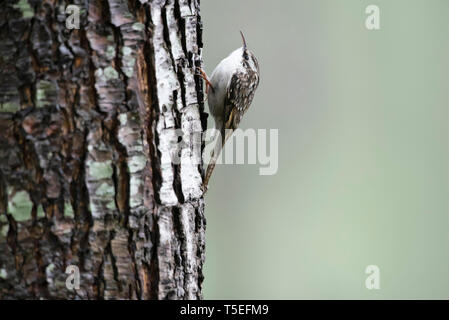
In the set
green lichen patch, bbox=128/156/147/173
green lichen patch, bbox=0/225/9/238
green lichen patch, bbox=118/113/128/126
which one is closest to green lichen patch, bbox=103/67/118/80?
green lichen patch, bbox=118/113/128/126

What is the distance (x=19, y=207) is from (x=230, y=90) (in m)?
1.83

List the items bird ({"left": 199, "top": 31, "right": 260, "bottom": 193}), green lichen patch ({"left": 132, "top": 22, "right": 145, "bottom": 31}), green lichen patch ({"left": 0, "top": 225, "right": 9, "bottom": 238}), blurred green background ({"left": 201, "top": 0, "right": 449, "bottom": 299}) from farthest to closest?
1. blurred green background ({"left": 201, "top": 0, "right": 449, "bottom": 299})
2. bird ({"left": 199, "top": 31, "right": 260, "bottom": 193})
3. green lichen patch ({"left": 132, "top": 22, "right": 145, "bottom": 31})
4. green lichen patch ({"left": 0, "top": 225, "right": 9, "bottom": 238})

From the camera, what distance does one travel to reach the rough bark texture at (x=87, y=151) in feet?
4.80

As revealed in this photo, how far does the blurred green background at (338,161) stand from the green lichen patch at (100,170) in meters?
3.30

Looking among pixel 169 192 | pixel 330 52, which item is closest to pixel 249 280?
pixel 330 52

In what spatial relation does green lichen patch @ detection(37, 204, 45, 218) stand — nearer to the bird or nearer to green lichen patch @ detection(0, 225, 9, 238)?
green lichen patch @ detection(0, 225, 9, 238)

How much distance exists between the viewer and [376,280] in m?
4.72

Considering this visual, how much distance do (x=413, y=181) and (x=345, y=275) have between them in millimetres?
1282

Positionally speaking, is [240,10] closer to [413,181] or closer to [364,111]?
[364,111]

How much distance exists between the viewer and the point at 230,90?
3.09m

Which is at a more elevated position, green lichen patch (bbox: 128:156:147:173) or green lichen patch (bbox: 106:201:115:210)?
green lichen patch (bbox: 128:156:147:173)

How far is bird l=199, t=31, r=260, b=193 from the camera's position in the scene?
3037 millimetres

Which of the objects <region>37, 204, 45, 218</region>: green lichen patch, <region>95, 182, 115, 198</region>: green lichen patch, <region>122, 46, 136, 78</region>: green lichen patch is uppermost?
<region>122, 46, 136, 78</region>: green lichen patch

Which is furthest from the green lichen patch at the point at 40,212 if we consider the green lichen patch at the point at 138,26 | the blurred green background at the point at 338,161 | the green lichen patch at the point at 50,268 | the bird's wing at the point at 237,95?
the blurred green background at the point at 338,161
